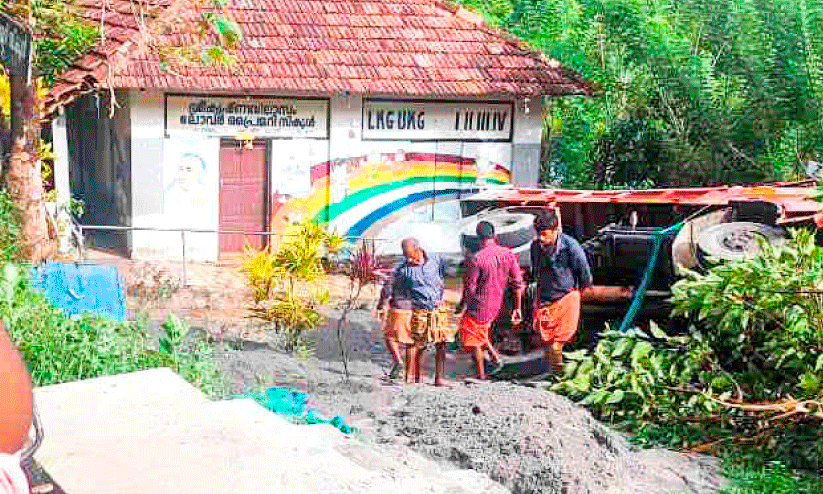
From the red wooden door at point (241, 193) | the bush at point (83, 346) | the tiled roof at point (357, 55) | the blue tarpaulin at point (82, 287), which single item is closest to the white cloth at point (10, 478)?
the bush at point (83, 346)

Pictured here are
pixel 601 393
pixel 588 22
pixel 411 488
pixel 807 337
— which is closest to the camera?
pixel 411 488

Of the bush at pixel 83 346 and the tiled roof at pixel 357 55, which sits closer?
the bush at pixel 83 346

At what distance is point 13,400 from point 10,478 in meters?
0.31

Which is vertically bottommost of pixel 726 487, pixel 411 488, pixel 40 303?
pixel 726 487

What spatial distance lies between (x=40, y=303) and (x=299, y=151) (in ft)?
31.9

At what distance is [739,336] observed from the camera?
8805 millimetres

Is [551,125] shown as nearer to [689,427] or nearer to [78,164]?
[78,164]

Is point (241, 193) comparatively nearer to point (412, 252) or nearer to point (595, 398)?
point (412, 252)

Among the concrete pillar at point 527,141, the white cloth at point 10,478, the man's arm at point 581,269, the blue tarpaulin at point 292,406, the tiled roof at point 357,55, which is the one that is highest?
the tiled roof at point 357,55

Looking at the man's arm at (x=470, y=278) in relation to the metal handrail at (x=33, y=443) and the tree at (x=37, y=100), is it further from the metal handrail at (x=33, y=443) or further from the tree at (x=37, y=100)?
the metal handrail at (x=33, y=443)

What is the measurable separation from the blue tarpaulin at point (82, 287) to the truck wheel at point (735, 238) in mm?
5116

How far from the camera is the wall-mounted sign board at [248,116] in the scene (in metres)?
16.1

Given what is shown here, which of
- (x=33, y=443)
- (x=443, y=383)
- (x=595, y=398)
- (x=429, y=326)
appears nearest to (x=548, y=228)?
(x=429, y=326)

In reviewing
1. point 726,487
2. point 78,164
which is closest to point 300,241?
point 726,487
